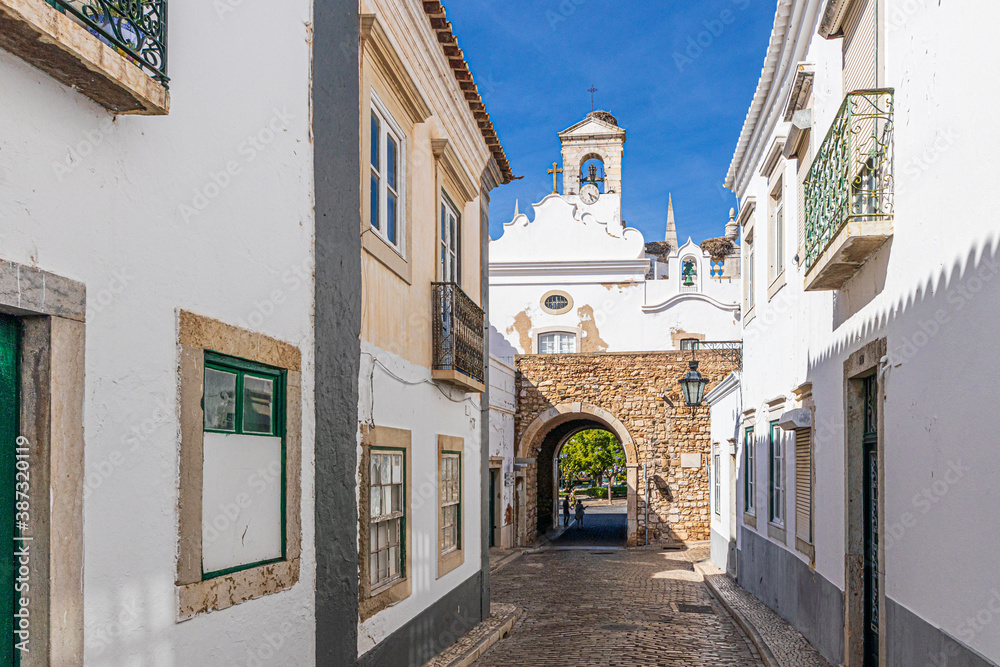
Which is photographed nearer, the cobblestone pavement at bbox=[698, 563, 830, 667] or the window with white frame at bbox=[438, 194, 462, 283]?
the cobblestone pavement at bbox=[698, 563, 830, 667]

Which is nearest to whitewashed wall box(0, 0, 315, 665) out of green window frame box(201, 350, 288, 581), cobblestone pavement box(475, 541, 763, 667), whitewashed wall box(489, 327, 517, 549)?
green window frame box(201, 350, 288, 581)

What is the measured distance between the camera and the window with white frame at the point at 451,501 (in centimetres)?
941

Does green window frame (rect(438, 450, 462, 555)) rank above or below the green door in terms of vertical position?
below

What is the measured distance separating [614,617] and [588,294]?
18.0 m

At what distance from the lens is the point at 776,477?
38.0 feet

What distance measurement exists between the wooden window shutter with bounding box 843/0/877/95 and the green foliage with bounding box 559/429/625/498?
3516cm

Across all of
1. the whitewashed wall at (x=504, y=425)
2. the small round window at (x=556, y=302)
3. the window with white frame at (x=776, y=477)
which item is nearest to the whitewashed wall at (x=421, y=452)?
the window with white frame at (x=776, y=477)

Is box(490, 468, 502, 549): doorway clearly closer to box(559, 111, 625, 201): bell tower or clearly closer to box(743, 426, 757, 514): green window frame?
box(743, 426, 757, 514): green window frame

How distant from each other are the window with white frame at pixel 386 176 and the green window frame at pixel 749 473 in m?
7.23

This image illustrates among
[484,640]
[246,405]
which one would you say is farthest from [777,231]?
[246,405]

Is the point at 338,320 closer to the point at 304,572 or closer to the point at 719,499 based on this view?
the point at 304,572

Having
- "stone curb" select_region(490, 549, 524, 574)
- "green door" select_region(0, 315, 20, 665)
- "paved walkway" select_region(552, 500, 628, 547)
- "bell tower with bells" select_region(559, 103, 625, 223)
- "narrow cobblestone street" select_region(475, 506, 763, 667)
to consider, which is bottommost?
"paved walkway" select_region(552, 500, 628, 547)

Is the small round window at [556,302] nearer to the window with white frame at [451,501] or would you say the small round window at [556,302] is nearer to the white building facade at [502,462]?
the white building facade at [502,462]

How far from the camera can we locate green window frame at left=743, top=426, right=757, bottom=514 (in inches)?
516
